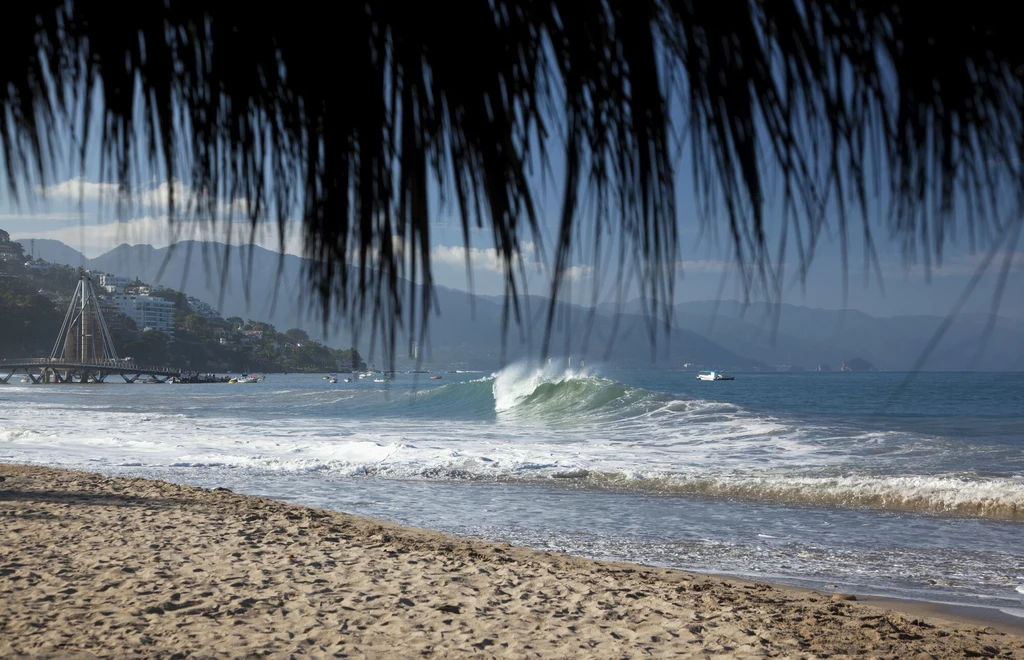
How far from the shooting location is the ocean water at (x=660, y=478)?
21.1ft

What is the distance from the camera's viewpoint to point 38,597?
445cm

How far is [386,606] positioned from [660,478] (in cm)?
670

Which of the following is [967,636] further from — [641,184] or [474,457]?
[474,457]

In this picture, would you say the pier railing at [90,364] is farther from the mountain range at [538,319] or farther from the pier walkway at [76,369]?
the mountain range at [538,319]

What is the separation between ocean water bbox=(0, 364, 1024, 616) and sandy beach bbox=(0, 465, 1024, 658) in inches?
38.5

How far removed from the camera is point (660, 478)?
35.0 feet

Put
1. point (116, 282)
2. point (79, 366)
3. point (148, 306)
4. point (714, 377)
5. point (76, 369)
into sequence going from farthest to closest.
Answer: point (76, 369)
point (714, 377)
point (79, 366)
point (148, 306)
point (116, 282)

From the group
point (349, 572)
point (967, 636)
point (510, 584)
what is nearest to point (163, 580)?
point (349, 572)

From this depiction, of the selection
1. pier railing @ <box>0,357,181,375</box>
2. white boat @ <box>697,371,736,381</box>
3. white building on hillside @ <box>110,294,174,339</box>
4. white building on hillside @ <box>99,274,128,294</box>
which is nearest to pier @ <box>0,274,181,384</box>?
pier railing @ <box>0,357,181,375</box>

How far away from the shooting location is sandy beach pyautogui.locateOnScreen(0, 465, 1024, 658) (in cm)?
390

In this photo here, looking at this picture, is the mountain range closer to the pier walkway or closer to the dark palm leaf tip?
the dark palm leaf tip

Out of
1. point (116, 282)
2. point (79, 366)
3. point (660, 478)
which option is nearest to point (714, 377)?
point (79, 366)

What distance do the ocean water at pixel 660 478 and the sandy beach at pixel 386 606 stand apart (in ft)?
3.20

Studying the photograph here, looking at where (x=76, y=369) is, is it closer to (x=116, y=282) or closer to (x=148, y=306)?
(x=148, y=306)
